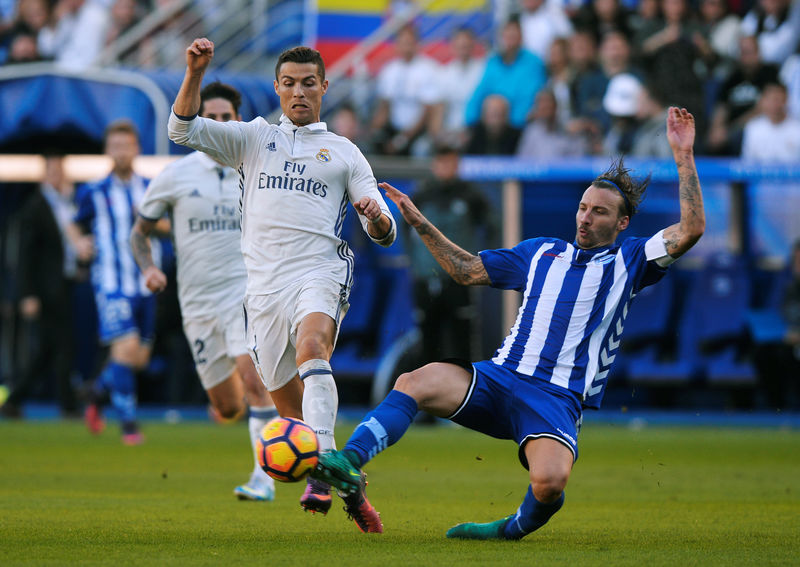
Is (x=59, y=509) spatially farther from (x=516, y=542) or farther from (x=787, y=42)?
(x=787, y=42)

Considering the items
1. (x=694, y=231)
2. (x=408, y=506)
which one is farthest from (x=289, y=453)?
(x=408, y=506)

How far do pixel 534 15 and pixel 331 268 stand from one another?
462 inches

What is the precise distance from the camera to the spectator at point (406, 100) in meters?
16.2

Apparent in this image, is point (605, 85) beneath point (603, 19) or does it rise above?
beneath

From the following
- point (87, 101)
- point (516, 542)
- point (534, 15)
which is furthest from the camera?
point (534, 15)

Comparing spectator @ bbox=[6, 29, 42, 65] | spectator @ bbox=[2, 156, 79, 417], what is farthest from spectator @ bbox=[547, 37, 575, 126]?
spectator @ bbox=[6, 29, 42, 65]

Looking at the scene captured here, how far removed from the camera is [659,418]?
1570 cm

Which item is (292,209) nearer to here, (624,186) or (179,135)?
(179,135)

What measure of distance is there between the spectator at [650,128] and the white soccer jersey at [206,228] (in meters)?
7.36

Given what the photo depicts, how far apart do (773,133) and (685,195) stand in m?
9.69

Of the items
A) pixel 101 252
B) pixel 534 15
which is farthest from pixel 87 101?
pixel 534 15

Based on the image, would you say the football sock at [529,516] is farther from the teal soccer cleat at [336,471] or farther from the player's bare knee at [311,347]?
the player's bare knee at [311,347]

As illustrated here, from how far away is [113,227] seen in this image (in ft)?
39.1

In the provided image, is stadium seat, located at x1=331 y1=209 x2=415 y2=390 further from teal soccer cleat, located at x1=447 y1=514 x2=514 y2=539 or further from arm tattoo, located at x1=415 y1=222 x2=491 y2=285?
teal soccer cleat, located at x1=447 y1=514 x2=514 y2=539
